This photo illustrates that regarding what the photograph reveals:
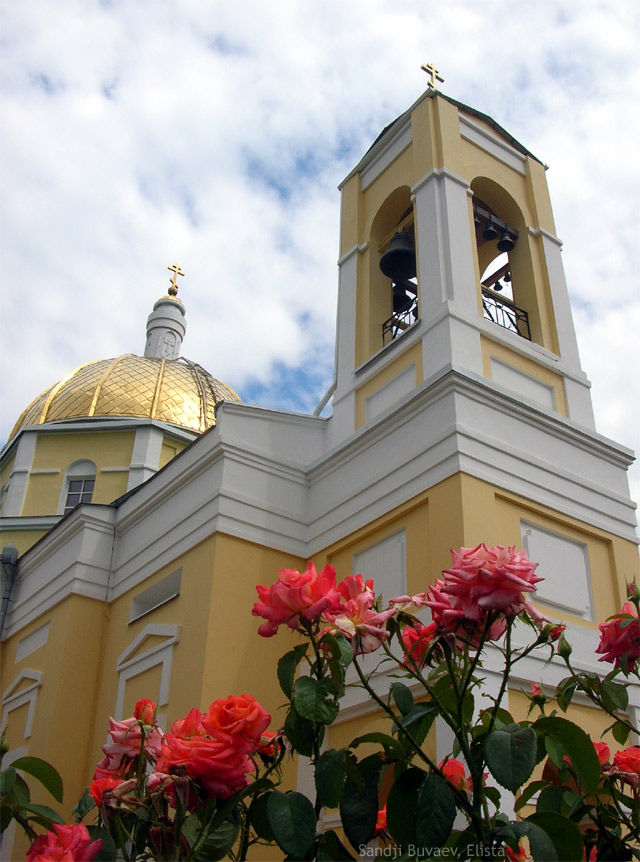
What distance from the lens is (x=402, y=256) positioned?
32.5 ft

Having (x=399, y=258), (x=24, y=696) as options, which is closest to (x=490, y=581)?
(x=399, y=258)

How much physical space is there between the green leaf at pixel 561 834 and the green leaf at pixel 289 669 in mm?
721

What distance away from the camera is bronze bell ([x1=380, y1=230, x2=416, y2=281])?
9898 mm

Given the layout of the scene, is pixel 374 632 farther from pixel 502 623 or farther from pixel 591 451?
pixel 591 451

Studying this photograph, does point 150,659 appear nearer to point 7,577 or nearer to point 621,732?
point 7,577

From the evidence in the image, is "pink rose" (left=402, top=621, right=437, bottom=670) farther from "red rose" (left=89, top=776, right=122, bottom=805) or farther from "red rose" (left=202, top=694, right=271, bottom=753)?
"red rose" (left=89, top=776, right=122, bottom=805)

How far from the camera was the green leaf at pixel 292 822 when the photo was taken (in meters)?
2.31

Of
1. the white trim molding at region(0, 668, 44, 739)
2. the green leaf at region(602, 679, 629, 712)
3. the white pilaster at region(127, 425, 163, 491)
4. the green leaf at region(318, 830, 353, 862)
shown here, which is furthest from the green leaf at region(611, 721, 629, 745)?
the white pilaster at region(127, 425, 163, 491)

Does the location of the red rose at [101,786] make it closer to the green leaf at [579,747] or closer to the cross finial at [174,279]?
the green leaf at [579,747]

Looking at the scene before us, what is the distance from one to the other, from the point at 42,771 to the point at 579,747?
151 centimetres

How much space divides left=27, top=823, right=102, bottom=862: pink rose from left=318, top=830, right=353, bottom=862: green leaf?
0.59 metres

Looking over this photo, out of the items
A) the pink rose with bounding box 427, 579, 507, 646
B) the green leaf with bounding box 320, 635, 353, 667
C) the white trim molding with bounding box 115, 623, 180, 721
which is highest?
the white trim molding with bounding box 115, 623, 180, 721

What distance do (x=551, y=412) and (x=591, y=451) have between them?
602mm

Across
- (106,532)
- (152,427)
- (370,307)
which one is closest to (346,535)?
(370,307)
